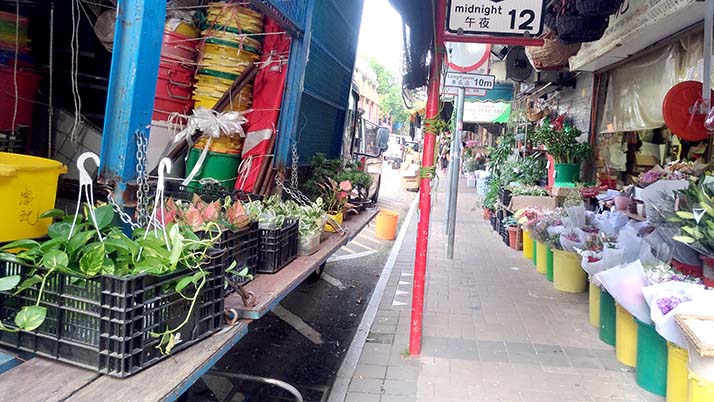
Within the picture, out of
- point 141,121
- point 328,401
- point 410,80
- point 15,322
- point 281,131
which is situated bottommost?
point 328,401

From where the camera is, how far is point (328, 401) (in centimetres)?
372

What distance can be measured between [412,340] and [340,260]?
4269 millimetres

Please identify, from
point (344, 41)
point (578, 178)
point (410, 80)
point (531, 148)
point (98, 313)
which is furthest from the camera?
point (531, 148)

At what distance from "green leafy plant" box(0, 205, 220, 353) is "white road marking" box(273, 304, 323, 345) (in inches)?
116

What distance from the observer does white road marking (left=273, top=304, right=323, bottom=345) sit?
17.2 feet

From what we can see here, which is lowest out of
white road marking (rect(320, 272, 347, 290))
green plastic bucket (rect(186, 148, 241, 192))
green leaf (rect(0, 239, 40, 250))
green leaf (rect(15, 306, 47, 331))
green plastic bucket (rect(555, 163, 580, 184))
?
white road marking (rect(320, 272, 347, 290))

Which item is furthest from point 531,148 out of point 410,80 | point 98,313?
point 98,313

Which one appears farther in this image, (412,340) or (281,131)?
(281,131)

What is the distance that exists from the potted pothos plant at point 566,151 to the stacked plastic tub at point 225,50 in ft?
18.3

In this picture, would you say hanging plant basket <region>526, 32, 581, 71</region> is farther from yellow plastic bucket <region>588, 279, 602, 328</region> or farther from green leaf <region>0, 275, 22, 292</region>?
green leaf <region>0, 275, 22, 292</region>

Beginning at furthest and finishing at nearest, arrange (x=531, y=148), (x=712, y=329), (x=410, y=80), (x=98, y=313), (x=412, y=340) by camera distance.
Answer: (x=531, y=148) → (x=410, y=80) → (x=412, y=340) → (x=712, y=329) → (x=98, y=313)

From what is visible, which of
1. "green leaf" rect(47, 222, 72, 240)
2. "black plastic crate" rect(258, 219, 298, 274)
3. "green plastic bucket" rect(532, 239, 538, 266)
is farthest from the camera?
"green plastic bucket" rect(532, 239, 538, 266)

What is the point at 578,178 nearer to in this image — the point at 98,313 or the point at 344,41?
the point at 344,41

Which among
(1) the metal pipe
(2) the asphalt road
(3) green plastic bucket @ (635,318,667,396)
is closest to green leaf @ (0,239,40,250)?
(2) the asphalt road
